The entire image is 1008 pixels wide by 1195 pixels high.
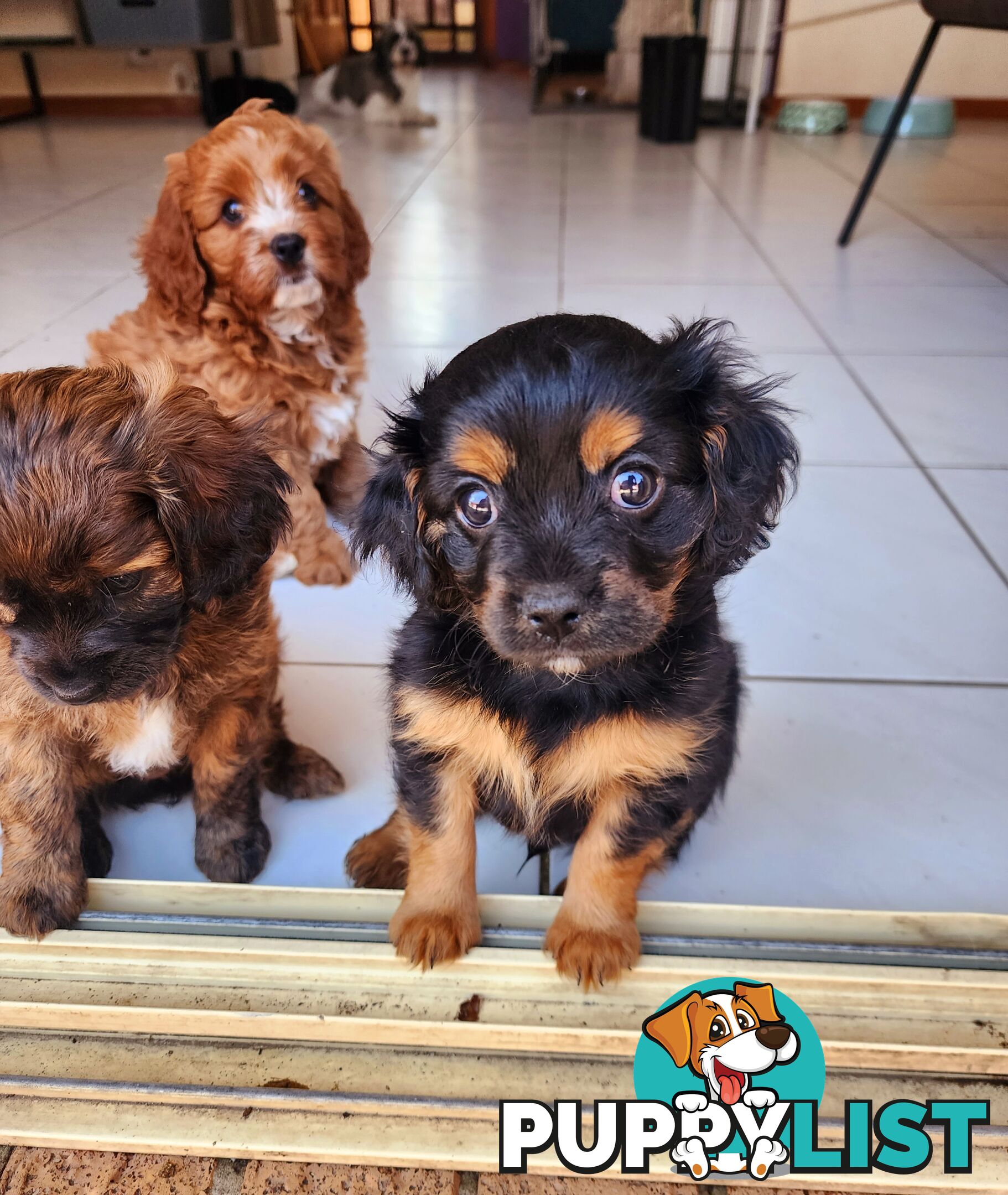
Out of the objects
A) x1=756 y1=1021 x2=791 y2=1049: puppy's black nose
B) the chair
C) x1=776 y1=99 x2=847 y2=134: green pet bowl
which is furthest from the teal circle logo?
x1=776 y1=99 x2=847 y2=134: green pet bowl

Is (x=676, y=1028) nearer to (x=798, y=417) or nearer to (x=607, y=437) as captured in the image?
(x=607, y=437)

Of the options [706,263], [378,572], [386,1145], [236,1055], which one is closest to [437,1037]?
[386,1145]

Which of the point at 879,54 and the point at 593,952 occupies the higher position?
the point at 879,54

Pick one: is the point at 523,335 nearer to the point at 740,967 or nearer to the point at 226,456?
the point at 226,456

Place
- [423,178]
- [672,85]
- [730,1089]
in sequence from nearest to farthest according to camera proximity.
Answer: [730,1089] < [423,178] < [672,85]

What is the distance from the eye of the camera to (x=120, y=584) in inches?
45.6

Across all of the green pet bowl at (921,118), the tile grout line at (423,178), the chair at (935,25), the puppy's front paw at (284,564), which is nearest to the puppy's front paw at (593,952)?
the puppy's front paw at (284,564)

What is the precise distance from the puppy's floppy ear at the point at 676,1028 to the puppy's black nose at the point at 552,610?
565 millimetres

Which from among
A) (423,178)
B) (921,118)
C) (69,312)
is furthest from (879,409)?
(921,118)

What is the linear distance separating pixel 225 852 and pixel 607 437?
94cm

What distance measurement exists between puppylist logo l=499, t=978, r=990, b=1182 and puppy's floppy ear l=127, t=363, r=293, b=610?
0.81m

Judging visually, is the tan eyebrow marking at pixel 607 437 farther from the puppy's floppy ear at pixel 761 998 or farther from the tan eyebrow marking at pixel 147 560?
the puppy's floppy ear at pixel 761 998

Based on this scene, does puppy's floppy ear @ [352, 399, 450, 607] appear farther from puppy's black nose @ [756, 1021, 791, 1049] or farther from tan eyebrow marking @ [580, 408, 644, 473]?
puppy's black nose @ [756, 1021, 791, 1049]

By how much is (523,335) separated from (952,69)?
29.8 feet
